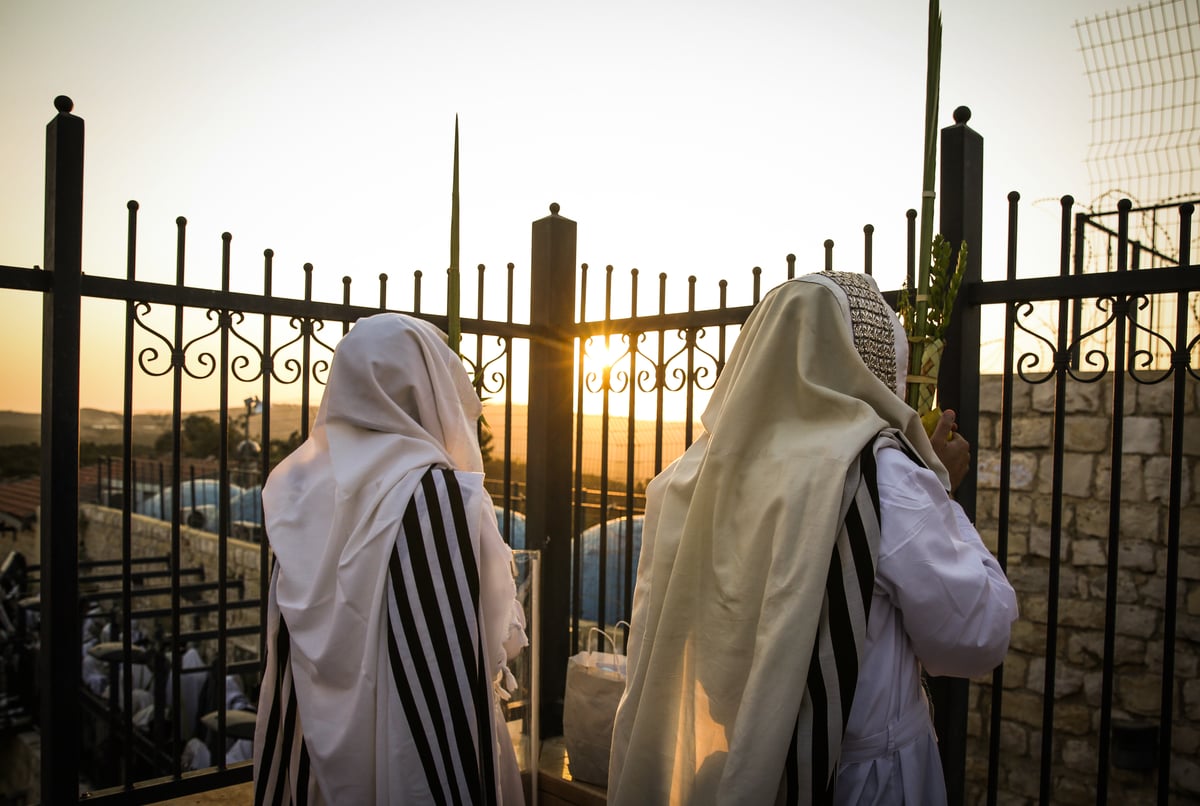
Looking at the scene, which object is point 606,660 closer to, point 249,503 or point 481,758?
point 481,758

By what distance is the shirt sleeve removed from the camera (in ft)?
5.28

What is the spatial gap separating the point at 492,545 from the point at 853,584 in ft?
3.47

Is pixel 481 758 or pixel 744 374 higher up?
pixel 744 374

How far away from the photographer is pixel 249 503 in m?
15.7

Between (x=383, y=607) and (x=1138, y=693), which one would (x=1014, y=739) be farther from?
(x=383, y=607)

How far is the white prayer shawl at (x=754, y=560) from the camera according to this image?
1638 mm

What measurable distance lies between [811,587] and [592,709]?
1.82 metres

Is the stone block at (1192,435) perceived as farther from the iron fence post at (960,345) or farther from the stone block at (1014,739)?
the iron fence post at (960,345)

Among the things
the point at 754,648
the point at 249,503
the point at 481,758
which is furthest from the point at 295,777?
the point at 249,503

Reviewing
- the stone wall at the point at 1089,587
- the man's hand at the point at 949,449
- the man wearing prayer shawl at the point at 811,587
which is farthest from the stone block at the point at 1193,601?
the man wearing prayer shawl at the point at 811,587

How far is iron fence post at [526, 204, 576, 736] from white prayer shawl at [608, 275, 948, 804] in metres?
1.91

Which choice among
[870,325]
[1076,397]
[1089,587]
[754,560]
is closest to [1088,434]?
[1076,397]

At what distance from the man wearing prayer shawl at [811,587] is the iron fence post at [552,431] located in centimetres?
201

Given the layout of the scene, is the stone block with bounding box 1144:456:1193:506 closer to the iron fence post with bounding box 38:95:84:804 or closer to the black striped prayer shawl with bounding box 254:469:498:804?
the black striped prayer shawl with bounding box 254:469:498:804
